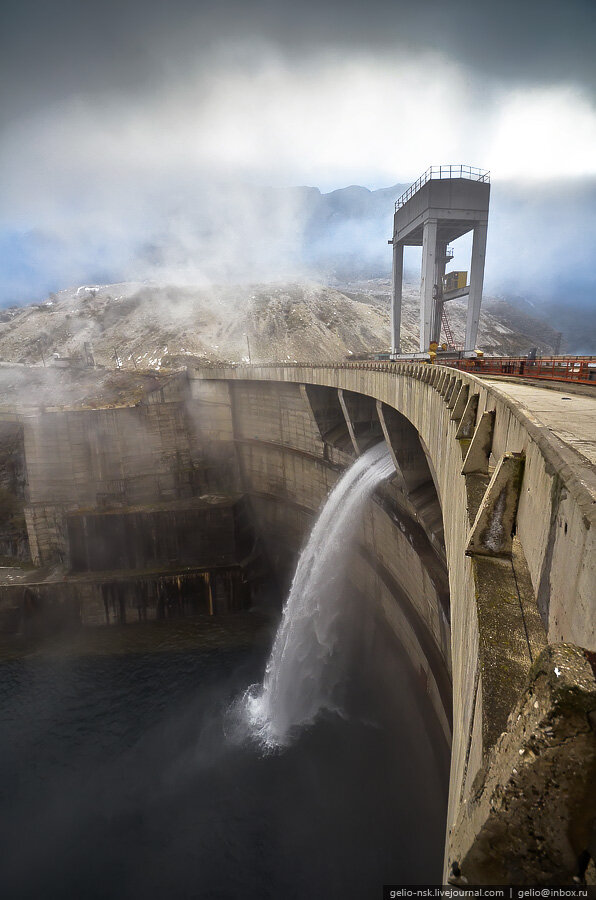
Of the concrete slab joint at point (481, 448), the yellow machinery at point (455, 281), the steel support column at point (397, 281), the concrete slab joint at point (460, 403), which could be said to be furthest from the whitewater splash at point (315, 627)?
the steel support column at point (397, 281)

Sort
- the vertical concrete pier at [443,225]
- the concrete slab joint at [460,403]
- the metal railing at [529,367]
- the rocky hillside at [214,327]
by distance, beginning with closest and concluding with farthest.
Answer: the concrete slab joint at [460,403] < the metal railing at [529,367] < the vertical concrete pier at [443,225] < the rocky hillside at [214,327]

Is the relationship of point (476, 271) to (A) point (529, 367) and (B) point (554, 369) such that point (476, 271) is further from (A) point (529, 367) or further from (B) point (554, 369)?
(B) point (554, 369)

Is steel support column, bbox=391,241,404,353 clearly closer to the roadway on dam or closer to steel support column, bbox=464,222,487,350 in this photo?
steel support column, bbox=464,222,487,350

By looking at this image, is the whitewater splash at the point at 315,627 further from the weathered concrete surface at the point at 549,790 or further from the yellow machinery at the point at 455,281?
the yellow machinery at the point at 455,281

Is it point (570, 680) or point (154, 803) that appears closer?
point (570, 680)

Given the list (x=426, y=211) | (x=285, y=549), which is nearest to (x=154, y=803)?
(x=285, y=549)

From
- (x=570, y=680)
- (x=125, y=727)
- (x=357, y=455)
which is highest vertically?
(x=570, y=680)

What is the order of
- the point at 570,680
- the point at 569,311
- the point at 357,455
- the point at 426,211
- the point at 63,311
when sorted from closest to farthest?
the point at 570,680 → the point at 357,455 → the point at 426,211 → the point at 63,311 → the point at 569,311

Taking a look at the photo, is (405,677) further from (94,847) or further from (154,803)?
(94,847)
